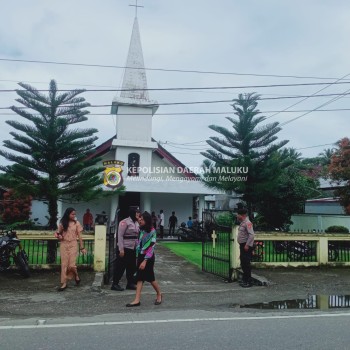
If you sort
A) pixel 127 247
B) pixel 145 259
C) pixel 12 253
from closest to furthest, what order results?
pixel 145 259 < pixel 127 247 < pixel 12 253

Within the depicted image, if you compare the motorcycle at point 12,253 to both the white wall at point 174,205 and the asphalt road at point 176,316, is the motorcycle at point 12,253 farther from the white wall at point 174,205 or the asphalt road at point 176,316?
the white wall at point 174,205

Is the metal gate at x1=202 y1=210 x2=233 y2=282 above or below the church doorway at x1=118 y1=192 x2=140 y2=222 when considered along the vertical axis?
below

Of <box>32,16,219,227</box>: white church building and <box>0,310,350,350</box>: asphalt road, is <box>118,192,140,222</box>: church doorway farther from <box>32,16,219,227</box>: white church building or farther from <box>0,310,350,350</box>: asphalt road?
<box>0,310,350,350</box>: asphalt road

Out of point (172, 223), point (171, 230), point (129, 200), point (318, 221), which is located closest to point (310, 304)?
point (318, 221)

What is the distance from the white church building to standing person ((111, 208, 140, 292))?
12754 millimetres

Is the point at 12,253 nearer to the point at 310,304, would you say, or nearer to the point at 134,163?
the point at 310,304

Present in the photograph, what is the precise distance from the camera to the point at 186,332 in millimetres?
5176

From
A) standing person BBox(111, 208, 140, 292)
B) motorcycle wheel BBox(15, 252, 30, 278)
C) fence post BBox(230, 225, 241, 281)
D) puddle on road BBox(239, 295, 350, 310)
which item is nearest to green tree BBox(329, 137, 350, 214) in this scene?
fence post BBox(230, 225, 241, 281)

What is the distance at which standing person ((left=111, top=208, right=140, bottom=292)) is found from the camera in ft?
26.5

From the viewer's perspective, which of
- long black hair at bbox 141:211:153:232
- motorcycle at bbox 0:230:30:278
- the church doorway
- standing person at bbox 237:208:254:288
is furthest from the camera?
the church doorway

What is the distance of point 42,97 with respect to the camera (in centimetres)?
1177

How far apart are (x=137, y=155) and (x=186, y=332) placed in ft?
56.8

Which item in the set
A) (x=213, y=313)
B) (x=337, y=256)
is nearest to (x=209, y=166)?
(x=337, y=256)

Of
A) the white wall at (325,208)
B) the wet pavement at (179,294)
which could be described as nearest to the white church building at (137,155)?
the white wall at (325,208)
